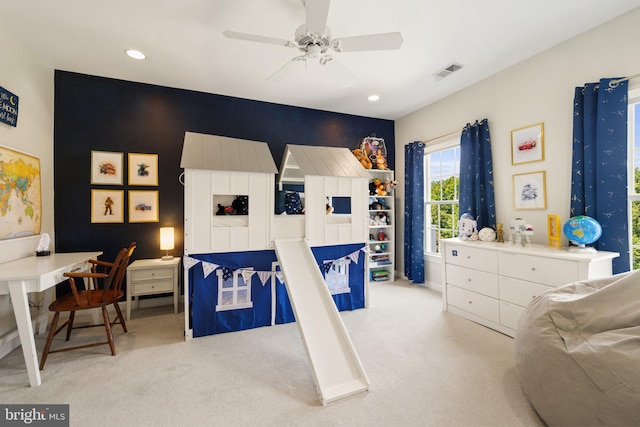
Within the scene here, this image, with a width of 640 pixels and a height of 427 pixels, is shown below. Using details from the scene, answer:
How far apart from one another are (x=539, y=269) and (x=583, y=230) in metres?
0.46

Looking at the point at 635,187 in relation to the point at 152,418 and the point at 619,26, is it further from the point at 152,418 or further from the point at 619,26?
the point at 152,418

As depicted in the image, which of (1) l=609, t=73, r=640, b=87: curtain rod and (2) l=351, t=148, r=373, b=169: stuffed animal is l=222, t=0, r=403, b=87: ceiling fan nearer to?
(1) l=609, t=73, r=640, b=87: curtain rod

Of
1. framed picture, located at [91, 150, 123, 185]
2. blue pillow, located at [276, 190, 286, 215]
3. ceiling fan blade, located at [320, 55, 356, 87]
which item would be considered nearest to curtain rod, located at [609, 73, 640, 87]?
ceiling fan blade, located at [320, 55, 356, 87]

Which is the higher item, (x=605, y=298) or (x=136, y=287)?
(x=605, y=298)

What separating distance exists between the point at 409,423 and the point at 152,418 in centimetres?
149

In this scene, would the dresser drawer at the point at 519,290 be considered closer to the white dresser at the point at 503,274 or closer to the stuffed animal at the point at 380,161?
the white dresser at the point at 503,274

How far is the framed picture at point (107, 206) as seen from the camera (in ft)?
10.6

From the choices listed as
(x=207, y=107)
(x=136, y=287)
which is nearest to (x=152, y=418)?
(x=136, y=287)

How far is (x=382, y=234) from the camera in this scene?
4648 mm

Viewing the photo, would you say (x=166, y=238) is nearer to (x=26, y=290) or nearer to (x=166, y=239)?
(x=166, y=239)

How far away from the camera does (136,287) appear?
307cm

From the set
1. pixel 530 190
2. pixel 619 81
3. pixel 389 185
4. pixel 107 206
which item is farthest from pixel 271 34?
pixel 530 190

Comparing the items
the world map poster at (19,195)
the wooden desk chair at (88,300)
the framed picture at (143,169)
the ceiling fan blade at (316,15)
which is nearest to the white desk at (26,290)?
the wooden desk chair at (88,300)

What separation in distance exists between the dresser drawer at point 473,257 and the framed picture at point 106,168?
4029 mm
